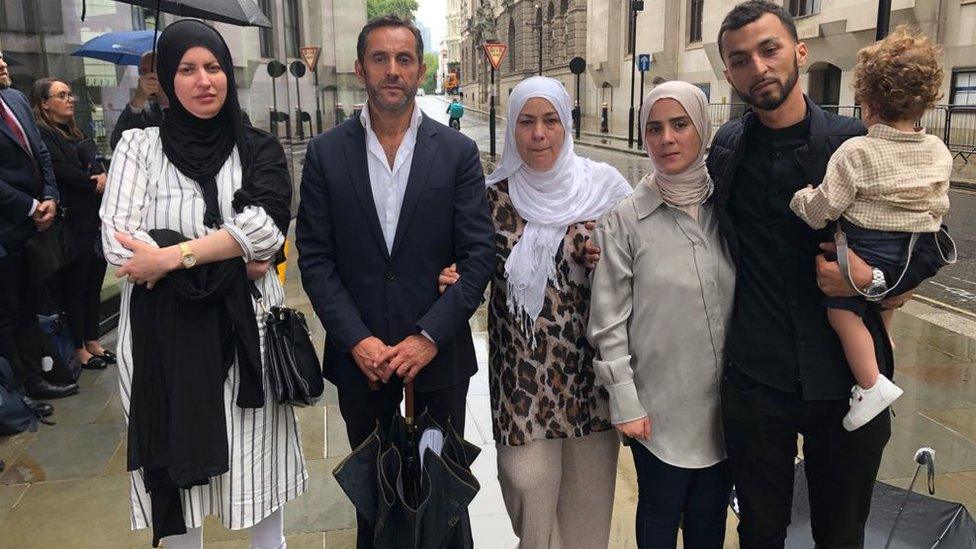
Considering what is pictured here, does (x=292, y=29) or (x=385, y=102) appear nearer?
(x=385, y=102)

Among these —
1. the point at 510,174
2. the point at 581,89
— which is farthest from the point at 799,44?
the point at 581,89

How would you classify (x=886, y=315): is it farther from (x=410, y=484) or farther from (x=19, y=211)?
(x=19, y=211)

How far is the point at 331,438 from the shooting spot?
13.9 feet

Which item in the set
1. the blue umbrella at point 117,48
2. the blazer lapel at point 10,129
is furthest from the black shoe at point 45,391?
the blue umbrella at point 117,48

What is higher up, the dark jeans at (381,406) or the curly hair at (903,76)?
the curly hair at (903,76)

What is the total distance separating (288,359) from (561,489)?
1.10 meters

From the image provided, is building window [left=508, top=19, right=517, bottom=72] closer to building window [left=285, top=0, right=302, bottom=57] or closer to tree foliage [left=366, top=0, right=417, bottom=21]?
tree foliage [left=366, top=0, right=417, bottom=21]

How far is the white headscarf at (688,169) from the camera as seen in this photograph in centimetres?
227

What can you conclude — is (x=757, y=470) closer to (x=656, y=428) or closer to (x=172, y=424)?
(x=656, y=428)

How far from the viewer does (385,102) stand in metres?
2.41

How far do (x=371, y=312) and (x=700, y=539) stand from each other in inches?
54.4

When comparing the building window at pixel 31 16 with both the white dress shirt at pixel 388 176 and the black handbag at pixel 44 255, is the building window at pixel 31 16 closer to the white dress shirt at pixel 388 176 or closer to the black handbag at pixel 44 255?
the black handbag at pixel 44 255

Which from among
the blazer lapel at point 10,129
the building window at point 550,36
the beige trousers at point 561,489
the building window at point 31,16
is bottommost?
the beige trousers at point 561,489

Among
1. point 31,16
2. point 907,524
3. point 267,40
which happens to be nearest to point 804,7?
point 267,40
